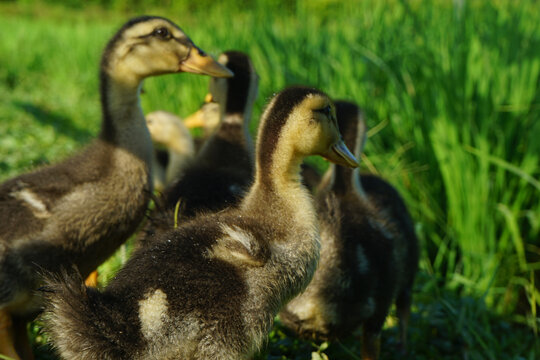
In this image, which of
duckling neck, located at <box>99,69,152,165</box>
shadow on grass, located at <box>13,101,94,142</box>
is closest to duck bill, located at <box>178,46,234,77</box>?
duckling neck, located at <box>99,69,152,165</box>

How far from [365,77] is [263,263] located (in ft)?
11.7

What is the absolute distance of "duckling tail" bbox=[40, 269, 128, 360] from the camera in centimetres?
203

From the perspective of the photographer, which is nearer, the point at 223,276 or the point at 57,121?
the point at 223,276

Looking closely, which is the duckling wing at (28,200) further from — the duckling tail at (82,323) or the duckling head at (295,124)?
the duckling head at (295,124)

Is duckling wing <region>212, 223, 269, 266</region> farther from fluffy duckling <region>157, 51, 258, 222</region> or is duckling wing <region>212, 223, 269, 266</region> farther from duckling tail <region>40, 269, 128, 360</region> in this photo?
fluffy duckling <region>157, 51, 258, 222</region>

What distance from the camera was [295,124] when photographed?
8.24 ft

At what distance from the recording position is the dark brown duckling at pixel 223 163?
128 inches

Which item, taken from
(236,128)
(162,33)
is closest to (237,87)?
(236,128)

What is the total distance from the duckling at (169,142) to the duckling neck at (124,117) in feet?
7.05

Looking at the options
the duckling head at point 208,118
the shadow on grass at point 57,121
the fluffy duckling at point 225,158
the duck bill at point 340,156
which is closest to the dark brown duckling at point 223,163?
the fluffy duckling at point 225,158

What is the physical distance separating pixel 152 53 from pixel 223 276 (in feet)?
5.88

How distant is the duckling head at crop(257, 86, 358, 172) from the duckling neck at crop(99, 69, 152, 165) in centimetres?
112

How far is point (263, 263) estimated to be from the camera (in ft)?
7.54

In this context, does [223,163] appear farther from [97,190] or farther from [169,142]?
[169,142]
